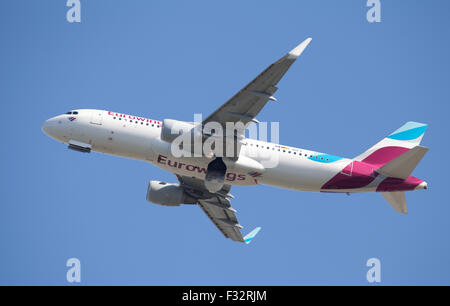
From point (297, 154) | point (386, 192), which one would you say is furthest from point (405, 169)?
point (297, 154)

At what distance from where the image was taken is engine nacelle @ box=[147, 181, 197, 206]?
152 feet

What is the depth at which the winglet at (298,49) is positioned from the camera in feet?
114

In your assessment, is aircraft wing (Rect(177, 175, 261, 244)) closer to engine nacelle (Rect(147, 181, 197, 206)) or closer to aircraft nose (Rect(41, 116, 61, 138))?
engine nacelle (Rect(147, 181, 197, 206))

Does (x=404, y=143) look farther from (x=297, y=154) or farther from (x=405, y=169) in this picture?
(x=297, y=154)

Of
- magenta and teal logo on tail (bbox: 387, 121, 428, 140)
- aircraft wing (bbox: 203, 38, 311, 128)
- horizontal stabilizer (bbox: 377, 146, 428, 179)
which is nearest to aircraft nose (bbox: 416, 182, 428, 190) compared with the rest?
horizontal stabilizer (bbox: 377, 146, 428, 179)

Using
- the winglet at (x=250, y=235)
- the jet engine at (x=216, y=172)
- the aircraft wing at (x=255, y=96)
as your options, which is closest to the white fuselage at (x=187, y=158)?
the jet engine at (x=216, y=172)

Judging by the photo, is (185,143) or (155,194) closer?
(185,143)

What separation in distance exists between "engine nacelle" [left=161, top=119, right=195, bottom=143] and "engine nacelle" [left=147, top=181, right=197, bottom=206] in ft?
24.6

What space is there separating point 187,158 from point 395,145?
15.2 meters

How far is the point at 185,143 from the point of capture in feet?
131

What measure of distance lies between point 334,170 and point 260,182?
5.11 meters

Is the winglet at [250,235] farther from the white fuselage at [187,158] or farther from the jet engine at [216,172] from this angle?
the jet engine at [216,172]

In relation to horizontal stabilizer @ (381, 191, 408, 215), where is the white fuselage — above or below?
above

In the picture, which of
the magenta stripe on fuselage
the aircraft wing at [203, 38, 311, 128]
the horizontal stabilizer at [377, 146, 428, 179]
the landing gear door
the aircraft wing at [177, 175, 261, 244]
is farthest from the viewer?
the aircraft wing at [177, 175, 261, 244]
